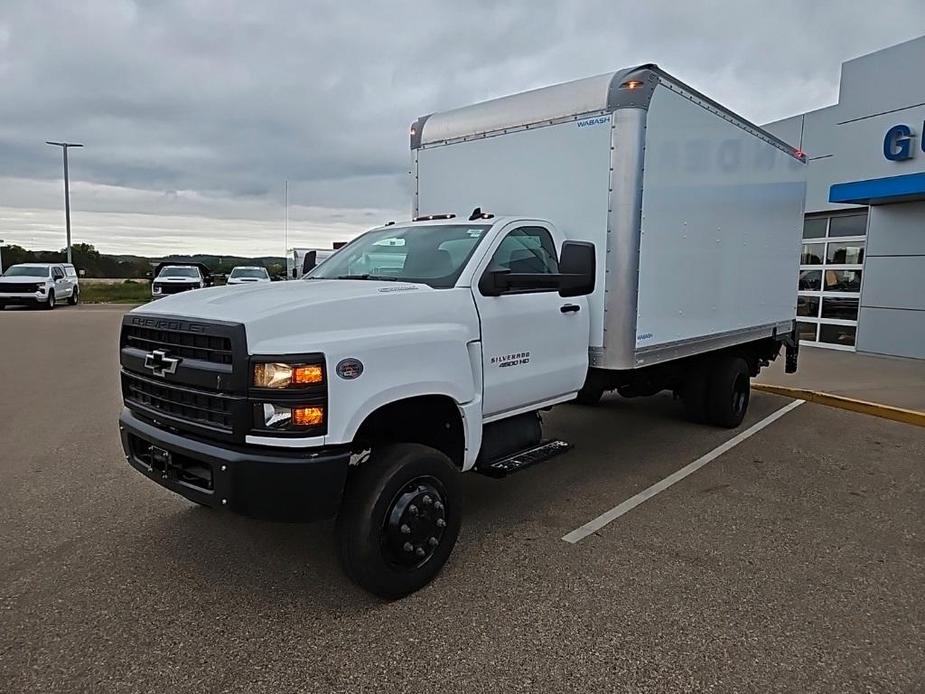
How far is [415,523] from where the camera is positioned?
11.7 feet

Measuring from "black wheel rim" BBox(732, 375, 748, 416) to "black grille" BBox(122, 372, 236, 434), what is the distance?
5.77m

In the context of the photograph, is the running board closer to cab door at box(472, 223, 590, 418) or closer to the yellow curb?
cab door at box(472, 223, 590, 418)

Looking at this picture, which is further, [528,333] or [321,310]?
[528,333]

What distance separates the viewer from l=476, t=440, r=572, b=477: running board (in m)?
4.30

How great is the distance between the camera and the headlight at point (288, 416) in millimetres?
3139

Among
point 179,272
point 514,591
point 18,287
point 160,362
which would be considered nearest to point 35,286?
→ point 18,287

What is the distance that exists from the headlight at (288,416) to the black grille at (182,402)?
0.57ft

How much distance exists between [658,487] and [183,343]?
384 cm

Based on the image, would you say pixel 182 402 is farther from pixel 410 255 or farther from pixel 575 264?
pixel 575 264

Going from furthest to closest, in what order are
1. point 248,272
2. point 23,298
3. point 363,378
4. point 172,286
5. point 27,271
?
point 248,272 < point 27,271 < point 172,286 < point 23,298 < point 363,378

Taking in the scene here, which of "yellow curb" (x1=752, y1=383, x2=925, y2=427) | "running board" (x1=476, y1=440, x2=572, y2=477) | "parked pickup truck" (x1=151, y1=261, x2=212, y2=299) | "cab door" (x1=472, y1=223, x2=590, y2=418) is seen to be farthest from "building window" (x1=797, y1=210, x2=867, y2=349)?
"parked pickup truck" (x1=151, y1=261, x2=212, y2=299)

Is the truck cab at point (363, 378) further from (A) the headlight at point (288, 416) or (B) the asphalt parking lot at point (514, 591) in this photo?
(B) the asphalt parking lot at point (514, 591)

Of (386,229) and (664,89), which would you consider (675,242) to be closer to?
(664,89)

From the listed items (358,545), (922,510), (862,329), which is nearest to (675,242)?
(922,510)
